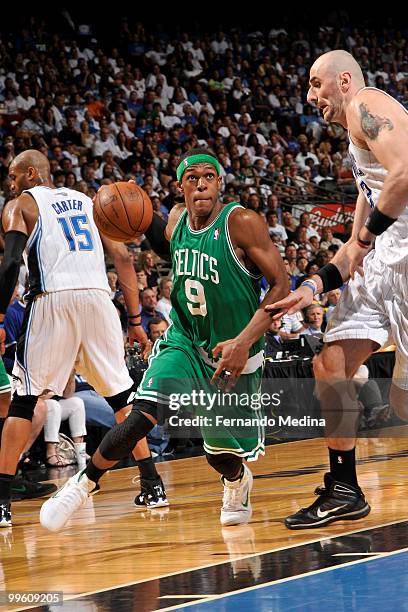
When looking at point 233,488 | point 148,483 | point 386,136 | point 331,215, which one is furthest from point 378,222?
point 331,215

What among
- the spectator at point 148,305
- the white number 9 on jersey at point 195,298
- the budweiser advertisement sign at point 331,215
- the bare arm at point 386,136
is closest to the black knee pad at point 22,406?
the white number 9 on jersey at point 195,298

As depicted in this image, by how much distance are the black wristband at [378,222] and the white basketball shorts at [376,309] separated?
33cm

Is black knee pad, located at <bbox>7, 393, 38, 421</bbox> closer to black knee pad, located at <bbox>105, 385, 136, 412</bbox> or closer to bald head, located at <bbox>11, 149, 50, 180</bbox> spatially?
black knee pad, located at <bbox>105, 385, 136, 412</bbox>

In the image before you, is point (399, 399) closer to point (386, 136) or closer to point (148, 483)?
point (386, 136)

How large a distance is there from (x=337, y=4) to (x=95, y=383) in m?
18.5

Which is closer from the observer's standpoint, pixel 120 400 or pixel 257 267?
pixel 257 267

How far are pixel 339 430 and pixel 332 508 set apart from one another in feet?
1.12

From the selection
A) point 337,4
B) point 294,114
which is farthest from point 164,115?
point 337,4

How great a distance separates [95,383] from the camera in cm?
578

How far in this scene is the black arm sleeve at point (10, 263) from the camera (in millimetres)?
5375

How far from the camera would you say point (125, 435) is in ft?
15.2

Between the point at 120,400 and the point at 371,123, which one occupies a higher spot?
the point at 371,123

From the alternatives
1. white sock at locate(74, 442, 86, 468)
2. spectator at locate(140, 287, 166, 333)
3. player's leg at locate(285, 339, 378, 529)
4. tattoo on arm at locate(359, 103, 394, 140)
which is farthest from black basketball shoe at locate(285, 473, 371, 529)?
spectator at locate(140, 287, 166, 333)

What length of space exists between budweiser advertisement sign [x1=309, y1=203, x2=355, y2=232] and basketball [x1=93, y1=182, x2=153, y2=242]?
10.6 metres
